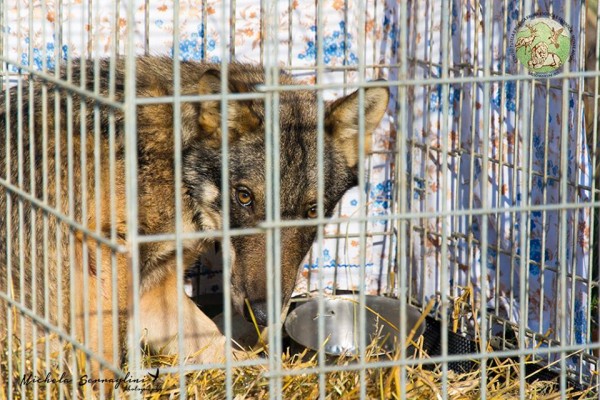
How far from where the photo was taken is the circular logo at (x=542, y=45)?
335 cm

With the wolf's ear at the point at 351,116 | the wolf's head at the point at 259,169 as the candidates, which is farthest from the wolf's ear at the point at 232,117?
the wolf's ear at the point at 351,116

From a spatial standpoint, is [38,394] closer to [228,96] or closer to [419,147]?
[228,96]

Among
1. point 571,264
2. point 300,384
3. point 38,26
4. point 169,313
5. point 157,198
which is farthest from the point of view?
point 38,26

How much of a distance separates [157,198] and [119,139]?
307mm

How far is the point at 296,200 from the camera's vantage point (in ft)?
13.3

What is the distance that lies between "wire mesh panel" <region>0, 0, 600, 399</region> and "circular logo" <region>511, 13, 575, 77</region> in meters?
0.01

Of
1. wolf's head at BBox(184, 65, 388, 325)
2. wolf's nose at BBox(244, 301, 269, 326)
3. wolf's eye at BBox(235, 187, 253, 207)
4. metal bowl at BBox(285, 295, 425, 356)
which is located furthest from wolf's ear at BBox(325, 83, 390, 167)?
metal bowl at BBox(285, 295, 425, 356)

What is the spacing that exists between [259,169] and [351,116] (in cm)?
46

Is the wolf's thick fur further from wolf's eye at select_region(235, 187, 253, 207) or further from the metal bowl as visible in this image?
the metal bowl

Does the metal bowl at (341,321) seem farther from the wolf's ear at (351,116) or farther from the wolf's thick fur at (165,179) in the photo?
the wolf's ear at (351,116)

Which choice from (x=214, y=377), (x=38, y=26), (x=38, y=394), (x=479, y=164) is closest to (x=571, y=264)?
(x=479, y=164)

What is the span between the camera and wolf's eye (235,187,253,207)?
4023 millimetres

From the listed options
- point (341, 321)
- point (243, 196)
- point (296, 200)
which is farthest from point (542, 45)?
point (341, 321)

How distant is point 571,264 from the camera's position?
4.35 meters
